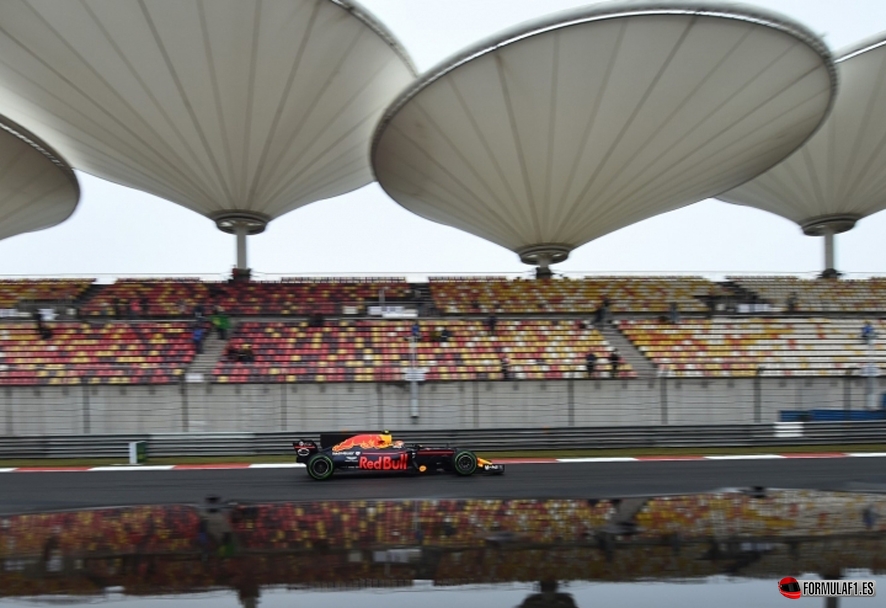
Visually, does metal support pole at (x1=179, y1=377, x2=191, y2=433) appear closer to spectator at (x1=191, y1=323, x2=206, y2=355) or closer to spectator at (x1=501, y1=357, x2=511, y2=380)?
spectator at (x1=191, y1=323, x2=206, y2=355)

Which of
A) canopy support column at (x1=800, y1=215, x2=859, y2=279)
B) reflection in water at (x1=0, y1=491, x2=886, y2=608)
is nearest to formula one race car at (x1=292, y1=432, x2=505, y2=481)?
reflection in water at (x1=0, y1=491, x2=886, y2=608)

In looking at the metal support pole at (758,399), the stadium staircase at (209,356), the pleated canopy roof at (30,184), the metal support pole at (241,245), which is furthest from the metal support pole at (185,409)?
the metal support pole at (758,399)

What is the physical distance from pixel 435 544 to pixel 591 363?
1475cm

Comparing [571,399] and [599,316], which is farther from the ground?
[599,316]

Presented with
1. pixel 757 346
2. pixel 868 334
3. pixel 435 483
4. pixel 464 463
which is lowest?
pixel 435 483

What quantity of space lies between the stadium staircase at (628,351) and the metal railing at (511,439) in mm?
3108

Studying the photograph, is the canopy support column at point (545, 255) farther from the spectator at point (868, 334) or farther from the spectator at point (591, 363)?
the spectator at point (868, 334)

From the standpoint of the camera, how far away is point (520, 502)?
9.88m

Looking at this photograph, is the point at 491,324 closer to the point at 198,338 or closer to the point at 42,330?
the point at 198,338

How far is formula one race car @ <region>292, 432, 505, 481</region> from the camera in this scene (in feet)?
42.9

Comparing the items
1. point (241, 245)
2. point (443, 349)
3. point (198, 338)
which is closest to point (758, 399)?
point (443, 349)

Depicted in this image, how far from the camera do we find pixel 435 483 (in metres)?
12.2

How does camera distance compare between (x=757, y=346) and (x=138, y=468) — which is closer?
(x=138, y=468)

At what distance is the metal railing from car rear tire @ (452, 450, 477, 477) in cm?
509
